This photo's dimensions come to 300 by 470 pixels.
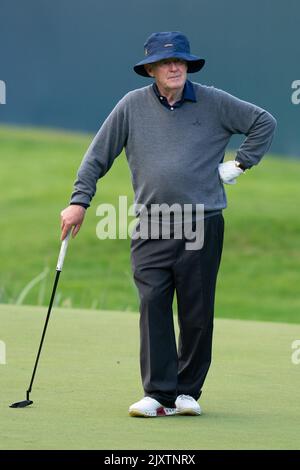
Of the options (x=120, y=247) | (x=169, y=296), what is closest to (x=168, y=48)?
(x=169, y=296)

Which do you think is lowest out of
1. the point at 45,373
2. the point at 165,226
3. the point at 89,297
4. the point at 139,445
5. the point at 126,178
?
the point at 139,445

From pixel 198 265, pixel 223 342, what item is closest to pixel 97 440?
pixel 198 265

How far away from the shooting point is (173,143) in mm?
6055

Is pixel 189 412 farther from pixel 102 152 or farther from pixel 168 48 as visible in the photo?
pixel 168 48

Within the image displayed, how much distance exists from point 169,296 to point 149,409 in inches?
19.9

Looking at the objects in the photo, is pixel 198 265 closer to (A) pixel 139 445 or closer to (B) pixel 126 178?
(A) pixel 139 445

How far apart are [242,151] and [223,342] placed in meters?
3.13

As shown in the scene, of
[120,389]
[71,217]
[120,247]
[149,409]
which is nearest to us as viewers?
[149,409]

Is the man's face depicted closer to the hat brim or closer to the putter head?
the hat brim

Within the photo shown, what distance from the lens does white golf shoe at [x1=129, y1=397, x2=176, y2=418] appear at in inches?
232

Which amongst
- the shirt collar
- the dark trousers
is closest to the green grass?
the dark trousers

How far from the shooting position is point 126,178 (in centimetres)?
2711

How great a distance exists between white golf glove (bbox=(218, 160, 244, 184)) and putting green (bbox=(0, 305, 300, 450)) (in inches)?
39.3

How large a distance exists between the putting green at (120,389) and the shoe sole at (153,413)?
38mm
